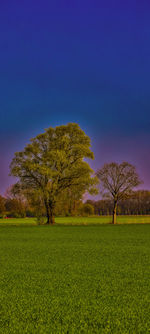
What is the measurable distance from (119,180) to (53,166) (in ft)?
30.1

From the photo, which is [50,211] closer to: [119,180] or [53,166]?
[53,166]

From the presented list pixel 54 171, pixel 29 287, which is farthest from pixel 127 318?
pixel 54 171

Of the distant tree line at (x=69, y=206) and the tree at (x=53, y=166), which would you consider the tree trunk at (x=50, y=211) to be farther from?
the distant tree line at (x=69, y=206)

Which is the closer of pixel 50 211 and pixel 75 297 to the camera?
pixel 75 297

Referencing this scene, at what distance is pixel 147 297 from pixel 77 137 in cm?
3080

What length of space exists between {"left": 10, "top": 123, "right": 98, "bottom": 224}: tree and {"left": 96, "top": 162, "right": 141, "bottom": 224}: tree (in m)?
3.27

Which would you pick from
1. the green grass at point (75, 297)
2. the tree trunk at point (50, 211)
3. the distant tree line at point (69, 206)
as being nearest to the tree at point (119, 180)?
the distant tree line at point (69, 206)

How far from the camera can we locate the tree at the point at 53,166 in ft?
104

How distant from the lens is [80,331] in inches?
124

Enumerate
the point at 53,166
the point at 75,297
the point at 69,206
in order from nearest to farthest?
the point at 75,297, the point at 53,166, the point at 69,206

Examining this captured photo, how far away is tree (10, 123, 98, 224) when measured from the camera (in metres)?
31.6

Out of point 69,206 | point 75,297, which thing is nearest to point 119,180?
point 69,206

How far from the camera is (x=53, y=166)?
107ft

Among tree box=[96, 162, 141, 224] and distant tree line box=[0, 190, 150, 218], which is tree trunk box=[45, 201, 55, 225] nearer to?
distant tree line box=[0, 190, 150, 218]
